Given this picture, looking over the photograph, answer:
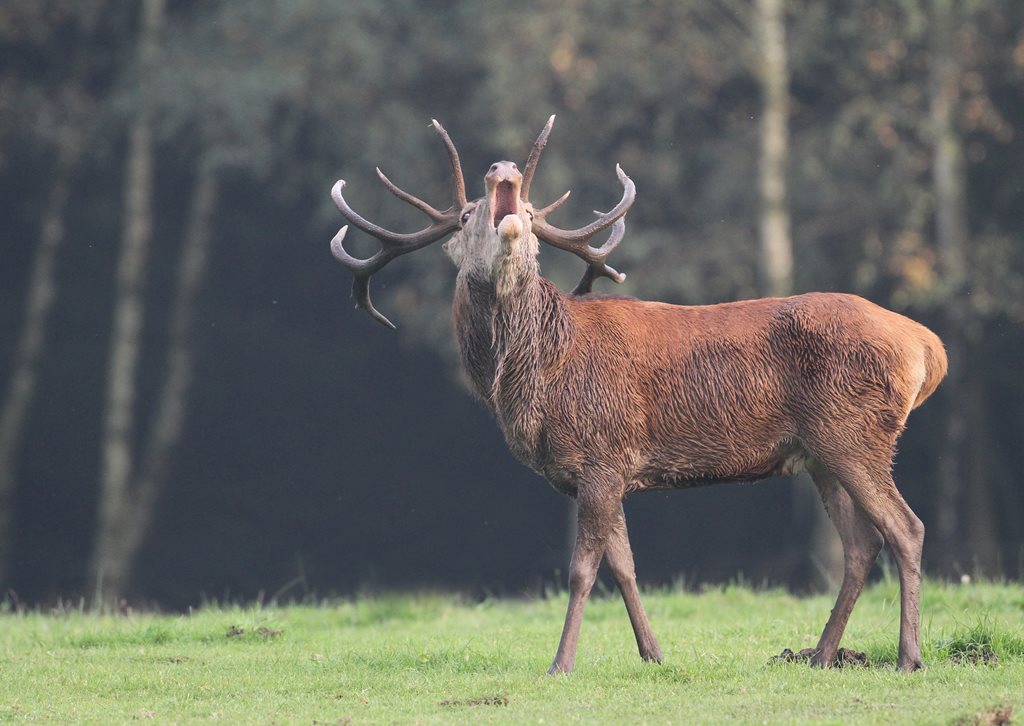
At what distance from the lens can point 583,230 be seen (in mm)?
9070

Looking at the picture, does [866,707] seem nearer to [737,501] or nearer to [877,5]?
[877,5]

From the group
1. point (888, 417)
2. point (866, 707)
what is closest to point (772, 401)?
point (888, 417)

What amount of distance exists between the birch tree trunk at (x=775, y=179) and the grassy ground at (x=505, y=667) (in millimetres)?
7836

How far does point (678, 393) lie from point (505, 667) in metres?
1.66

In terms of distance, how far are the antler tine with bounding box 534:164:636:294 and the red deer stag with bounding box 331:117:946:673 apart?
0.10m

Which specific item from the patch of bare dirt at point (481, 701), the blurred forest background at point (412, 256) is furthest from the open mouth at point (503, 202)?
the blurred forest background at point (412, 256)

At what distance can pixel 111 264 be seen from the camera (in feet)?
91.0

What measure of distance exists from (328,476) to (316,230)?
17.0 feet

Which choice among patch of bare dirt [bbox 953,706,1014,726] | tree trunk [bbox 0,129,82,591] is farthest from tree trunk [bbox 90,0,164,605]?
patch of bare dirt [bbox 953,706,1014,726]

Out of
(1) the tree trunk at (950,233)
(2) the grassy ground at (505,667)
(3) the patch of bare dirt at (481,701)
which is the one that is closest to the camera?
(2) the grassy ground at (505,667)

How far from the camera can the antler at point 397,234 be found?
880 centimetres

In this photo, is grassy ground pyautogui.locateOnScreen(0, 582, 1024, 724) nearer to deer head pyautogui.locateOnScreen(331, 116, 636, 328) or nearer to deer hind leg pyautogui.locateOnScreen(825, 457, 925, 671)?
deer hind leg pyautogui.locateOnScreen(825, 457, 925, 671)

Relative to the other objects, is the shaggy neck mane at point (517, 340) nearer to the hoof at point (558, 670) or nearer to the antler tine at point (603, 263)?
the antler tine at point (603, 263)

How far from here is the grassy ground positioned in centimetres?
721
